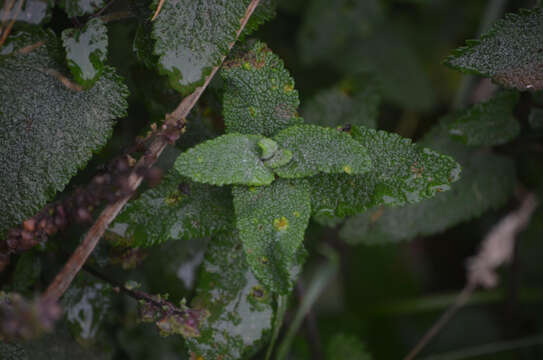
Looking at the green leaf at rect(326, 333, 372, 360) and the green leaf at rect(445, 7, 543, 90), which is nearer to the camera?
the green leaf at rect(445, 7, 543, 90)

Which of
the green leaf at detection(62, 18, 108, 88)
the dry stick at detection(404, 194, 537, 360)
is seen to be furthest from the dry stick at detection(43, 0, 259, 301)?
the dry stick at detection(404, 194, 537, 360)

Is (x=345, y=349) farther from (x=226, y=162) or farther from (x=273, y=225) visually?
(x=226, y=162)

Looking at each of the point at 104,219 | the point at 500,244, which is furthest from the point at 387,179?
the point at 500,244

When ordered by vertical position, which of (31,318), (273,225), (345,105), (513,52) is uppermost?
(513,52)

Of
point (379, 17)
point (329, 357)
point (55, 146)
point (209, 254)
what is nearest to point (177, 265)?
point (209, 254)

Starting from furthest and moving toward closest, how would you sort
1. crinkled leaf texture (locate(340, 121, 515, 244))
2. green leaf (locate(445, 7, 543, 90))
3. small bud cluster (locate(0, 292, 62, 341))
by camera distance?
crinkled leaf texture (locate(340, 121, 515, 244)) → green leaf (locate(445, 7, 543, 90)) → small bud cluster (locate(0, 292, 62, 341))

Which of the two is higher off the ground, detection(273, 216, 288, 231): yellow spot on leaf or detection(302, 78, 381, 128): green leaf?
detection(302, 78, 381, 128): green leaf

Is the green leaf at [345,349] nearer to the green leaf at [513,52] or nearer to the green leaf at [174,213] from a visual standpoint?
the green leaf at [174,213]

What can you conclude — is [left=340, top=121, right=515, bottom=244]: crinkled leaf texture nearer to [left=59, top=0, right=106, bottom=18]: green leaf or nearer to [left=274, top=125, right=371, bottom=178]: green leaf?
[left=274, top=125, right=371, bottom=178]: green leaf
